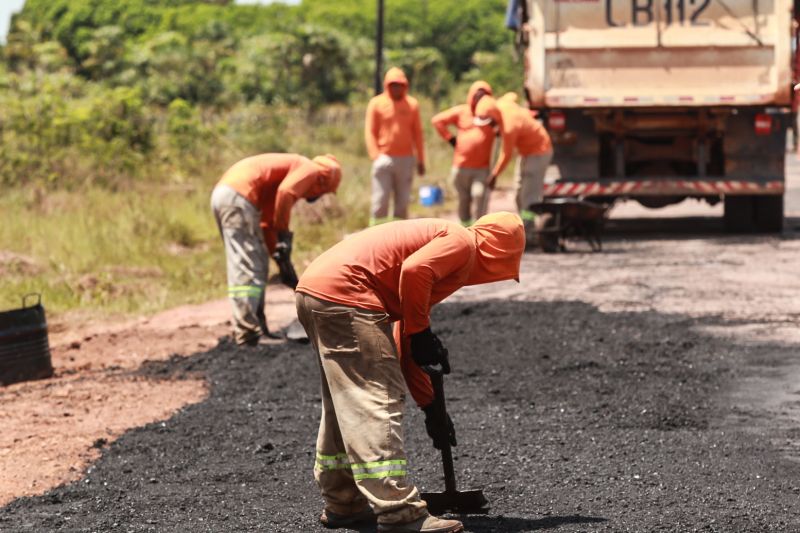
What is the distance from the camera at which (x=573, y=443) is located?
6605 mm

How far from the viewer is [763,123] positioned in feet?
48.5

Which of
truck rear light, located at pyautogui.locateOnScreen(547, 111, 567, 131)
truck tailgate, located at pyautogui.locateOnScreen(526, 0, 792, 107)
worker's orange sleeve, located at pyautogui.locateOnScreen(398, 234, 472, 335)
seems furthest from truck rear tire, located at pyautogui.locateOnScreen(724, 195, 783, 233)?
worker's orange sleeve, located at pyautogui.locateOnScreen(398, 234, 472, 335)

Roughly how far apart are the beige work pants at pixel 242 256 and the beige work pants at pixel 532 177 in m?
5.36

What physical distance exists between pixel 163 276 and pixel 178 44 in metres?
33.0

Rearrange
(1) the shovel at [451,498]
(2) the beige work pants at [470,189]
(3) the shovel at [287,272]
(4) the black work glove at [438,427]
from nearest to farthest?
(4) the black work glove at [438,427] < (1) the shovel at [451,498] < (3) the shovel at [287,272] < (2) the beige work pants at [470,189]

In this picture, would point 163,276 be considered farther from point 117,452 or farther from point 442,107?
point 442,107

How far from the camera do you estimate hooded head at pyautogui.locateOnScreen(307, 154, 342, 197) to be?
9031 millimetres

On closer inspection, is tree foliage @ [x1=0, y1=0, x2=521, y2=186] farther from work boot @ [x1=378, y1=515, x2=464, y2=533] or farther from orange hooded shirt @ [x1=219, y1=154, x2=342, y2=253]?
work boot @ [x1=378, y1=515, x2=464, y2=533]

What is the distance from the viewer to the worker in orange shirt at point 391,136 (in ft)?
47.3

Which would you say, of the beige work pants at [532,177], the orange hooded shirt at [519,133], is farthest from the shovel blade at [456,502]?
the beige work pants at [532,177]

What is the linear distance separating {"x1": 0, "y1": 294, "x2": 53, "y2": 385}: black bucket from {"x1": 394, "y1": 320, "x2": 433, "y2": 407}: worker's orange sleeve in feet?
13.9

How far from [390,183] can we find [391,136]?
0.58 metres

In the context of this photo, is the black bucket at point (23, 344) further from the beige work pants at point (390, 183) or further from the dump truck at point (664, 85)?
the dump truck at point (664, 85)

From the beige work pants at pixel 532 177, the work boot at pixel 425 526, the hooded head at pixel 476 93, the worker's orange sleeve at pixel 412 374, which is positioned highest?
the hooded head at pixel 476 93
